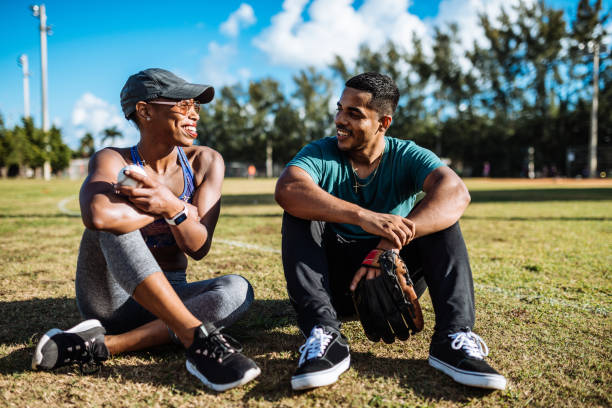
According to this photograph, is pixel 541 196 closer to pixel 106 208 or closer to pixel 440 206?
pixel 440 206

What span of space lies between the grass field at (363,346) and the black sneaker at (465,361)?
0.07 metres

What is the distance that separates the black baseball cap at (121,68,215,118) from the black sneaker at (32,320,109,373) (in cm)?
119

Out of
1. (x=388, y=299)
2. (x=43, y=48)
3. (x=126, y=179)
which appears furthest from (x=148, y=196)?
(x=43, y=48)

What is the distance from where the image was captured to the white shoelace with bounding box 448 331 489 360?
6.68 ft

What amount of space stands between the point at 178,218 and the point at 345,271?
101 cm

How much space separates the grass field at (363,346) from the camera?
196 cm

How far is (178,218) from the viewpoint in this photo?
2.23 metres

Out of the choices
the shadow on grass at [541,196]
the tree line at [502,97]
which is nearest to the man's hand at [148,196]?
the shadow on grass at [541,196]

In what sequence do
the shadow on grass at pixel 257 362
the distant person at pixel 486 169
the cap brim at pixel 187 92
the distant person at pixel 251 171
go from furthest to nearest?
the distant person at pixel 251 171
the distant person at pixel 486 169
the cap brim at pixel 187 92
the shadow on grass at pixel 257 362

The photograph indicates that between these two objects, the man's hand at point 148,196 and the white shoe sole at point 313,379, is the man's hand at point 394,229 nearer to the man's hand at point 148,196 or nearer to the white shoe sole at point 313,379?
the white shoe sole at point 313,379

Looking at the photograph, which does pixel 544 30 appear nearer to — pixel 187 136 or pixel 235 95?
pixel 235 95

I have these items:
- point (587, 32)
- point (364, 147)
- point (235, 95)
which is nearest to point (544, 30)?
point (587, 32)

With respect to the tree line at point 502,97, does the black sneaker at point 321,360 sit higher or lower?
lower

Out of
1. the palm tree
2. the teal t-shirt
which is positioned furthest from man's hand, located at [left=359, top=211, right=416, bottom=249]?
the palm tree
